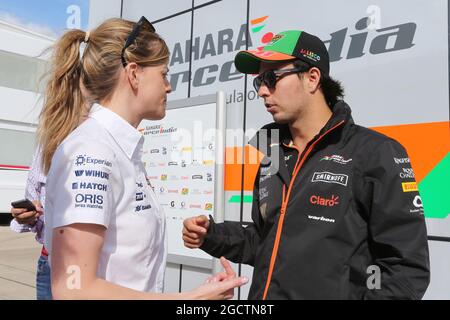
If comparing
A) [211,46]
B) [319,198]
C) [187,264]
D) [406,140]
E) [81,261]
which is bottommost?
[187,264]

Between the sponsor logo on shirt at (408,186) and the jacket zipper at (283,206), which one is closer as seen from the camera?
the sponsor logo on shirt at (408,186)

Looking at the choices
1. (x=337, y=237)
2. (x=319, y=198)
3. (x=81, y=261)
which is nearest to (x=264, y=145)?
(x=319, y=198)

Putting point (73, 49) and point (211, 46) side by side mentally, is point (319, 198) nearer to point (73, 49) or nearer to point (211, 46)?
point (73, 49)

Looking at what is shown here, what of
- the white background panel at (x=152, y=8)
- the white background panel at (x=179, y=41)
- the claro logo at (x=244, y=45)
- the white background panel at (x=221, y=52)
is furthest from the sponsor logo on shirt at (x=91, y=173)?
the white background panel at (x=152, y=8)

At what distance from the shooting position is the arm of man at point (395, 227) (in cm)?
169

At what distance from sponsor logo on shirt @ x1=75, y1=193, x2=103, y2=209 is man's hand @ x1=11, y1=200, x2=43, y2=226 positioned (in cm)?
161

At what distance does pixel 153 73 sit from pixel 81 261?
2.76ft

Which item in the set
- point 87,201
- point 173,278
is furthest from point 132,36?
point 173,278

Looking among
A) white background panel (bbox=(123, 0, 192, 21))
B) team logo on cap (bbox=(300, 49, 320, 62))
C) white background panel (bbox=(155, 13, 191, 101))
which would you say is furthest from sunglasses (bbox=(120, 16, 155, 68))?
white background panel (bbox=(123, 0, 192, 21))

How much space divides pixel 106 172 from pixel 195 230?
37.3 inches

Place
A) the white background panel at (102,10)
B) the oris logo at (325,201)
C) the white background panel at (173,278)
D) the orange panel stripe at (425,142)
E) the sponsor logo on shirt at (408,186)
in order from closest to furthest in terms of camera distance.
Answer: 1. the sponsor logo on shirt at (408,186)
2. the oris logo at (325,201)
3. the orange panel stripe at (425,142)
4. the white background panel at (173,278)
5. the white background panel at (102,10)

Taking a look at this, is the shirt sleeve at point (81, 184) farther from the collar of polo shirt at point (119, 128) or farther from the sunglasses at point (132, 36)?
the sunglasses at point (132, 36)

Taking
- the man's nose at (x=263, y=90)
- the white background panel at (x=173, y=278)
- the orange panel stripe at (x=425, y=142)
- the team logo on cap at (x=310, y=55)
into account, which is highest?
the team logo on cap at (x=310, y=55)

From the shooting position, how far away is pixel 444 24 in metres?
2.97
